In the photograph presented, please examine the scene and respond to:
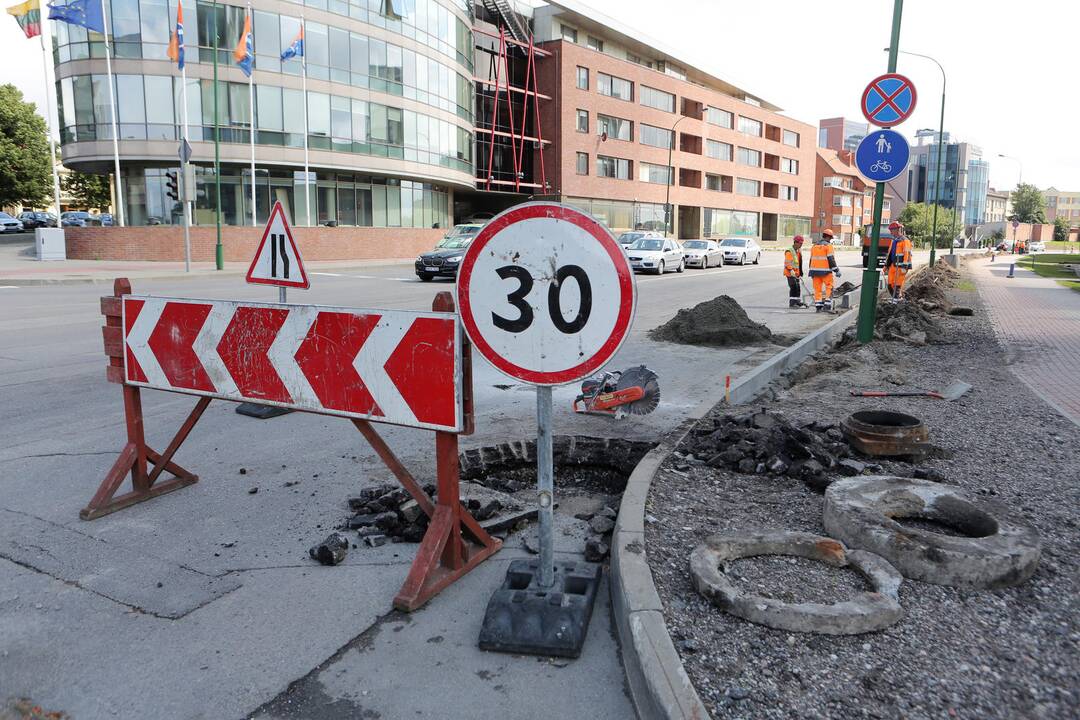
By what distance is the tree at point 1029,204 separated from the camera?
414ft

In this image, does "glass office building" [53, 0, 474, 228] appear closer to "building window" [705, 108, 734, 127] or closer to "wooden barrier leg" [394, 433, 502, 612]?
"building window" [705, 108, 734, 127]

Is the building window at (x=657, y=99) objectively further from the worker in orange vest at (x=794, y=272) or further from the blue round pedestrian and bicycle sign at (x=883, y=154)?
the blue round pedestrian and bicycle sign at (x=883, y=154)

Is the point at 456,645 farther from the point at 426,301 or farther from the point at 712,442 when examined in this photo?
the point at 426,301

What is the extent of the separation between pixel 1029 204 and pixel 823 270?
13409 centimetres

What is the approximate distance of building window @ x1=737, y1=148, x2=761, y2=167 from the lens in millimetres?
79438

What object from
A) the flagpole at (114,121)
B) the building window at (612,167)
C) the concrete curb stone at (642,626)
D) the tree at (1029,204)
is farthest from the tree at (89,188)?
the tree at (1029,204)

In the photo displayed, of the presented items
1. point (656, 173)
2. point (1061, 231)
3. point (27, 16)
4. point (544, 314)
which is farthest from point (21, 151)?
point (1061, 231)

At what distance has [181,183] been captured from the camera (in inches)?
1082

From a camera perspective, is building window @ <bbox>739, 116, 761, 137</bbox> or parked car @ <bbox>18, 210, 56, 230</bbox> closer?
parked car @ <bbox>18, 210, 56, 230</bbox>

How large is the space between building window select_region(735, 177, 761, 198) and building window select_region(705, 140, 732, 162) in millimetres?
3105

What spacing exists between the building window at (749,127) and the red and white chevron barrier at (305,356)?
8101cm

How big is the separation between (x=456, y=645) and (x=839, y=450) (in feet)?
10.9

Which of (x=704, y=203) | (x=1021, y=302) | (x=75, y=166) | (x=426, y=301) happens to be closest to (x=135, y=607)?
(x=426, y=301)

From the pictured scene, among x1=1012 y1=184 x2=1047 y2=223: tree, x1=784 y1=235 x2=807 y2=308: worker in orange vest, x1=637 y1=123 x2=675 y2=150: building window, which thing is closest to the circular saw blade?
x1=784 y1=235 x2=807 y2=308: worker in orange vest
